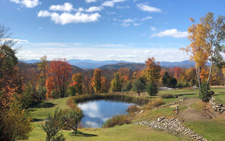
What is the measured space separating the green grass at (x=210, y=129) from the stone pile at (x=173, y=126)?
0.63 metres

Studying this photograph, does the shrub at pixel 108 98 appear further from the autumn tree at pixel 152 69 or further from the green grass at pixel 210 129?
the green grass at pixel 210 129

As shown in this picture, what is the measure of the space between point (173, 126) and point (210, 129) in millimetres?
3915

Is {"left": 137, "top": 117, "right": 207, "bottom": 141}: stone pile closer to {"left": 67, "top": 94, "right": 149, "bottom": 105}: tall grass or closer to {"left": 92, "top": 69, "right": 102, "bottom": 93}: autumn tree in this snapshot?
{"left": 67, "top": 94, "right": 149, "bottom": 105}: tall grass

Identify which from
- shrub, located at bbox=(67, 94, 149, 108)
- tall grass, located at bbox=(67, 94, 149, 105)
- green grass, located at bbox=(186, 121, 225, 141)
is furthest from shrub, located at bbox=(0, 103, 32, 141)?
tall grass, located at bbox=(67, 94, 149, 105)

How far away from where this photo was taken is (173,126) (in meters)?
18.0

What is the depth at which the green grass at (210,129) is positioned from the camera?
13844 mm

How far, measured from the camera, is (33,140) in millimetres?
11781

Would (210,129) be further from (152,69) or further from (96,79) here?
(96,79)

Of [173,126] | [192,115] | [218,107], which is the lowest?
[173,126]

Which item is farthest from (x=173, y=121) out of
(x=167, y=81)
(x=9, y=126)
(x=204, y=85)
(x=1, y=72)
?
(x=167, y=81)

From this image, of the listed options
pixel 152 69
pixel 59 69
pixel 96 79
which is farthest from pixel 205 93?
pixel 96 79

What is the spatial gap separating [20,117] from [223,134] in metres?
17.3

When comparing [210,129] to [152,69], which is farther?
[152,69]

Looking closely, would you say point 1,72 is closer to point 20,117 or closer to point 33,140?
point 33,140
